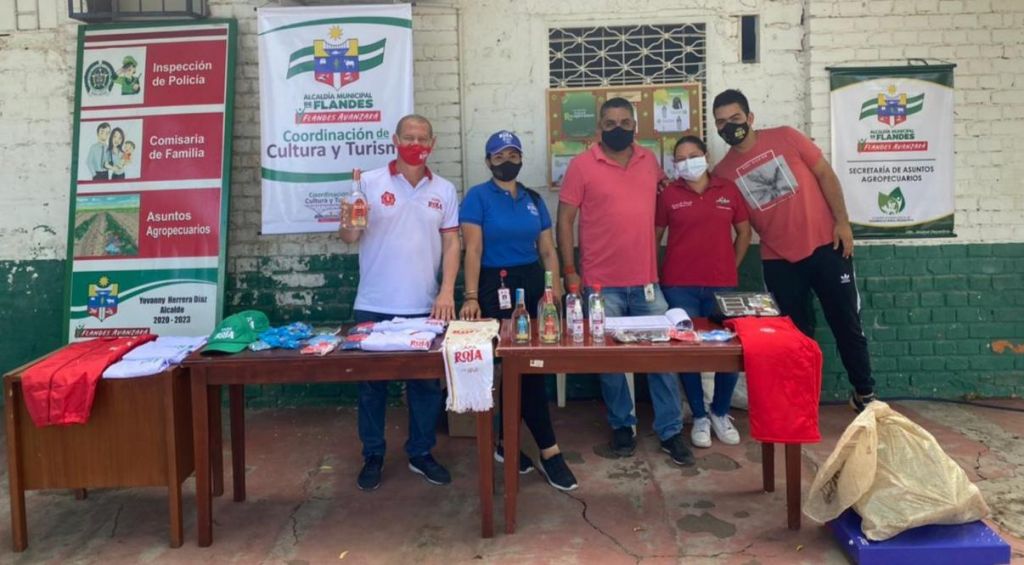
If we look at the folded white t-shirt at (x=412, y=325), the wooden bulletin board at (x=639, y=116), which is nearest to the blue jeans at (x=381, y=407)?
the folded white t-shirt at (x=412, y=325)

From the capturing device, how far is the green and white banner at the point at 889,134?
557 cm

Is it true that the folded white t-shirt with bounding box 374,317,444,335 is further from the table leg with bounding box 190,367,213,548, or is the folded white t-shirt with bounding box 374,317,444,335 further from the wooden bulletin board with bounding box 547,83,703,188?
the wooden bulletin board with bounding box 547,83,703,188

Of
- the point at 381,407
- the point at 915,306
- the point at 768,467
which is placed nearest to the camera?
the point at 768,467

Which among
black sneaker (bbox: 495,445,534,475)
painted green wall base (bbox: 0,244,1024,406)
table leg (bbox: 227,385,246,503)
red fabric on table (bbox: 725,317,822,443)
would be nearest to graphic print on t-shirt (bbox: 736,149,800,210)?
painted green wall base (bbox: 0,244,1024,406)

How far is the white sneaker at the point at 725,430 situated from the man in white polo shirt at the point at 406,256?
1.70 metres

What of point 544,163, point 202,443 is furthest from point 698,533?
point 544,163

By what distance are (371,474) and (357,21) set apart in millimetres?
2882

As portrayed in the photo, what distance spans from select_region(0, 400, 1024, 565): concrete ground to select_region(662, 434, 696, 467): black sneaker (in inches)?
2.5

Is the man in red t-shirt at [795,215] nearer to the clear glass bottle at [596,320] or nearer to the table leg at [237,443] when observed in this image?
the clear glass bottle at [596,320]

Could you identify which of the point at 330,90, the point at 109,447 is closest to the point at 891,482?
the point at 109,447

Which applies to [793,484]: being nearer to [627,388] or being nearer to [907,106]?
[627,388]

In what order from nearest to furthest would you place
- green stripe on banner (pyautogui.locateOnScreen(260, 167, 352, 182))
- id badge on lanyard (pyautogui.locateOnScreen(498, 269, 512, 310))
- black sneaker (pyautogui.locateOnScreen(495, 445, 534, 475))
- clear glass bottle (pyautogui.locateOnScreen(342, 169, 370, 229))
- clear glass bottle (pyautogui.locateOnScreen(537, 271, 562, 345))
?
clear glass bottle (pyautogui.locateOnScreen(537, 271, 562, 345))
clear glass bottle (pyautogui.locateOnScreen(342, 169, 370, 229))
id badge on lanyard (pyautogui.locateOnScreen(498, 269, 512, 310))
black sneaker (pyautogui.locateOnScreen(495, 445, 534, 475))
green stripe on banner (pyautogui.locateOnScreen(260, 167, 352, 182))

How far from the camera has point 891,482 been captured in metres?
3.45

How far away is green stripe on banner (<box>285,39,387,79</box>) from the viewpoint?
534 cm
